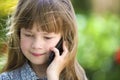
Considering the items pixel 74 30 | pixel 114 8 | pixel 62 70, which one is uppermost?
pixel 74 30

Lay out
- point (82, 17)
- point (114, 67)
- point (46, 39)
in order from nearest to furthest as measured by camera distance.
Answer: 1. point (46, 39)
2. point (114, 67)
3. point (82, 17)

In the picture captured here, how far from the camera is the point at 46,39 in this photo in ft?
12.8

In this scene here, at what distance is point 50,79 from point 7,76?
1.00ft

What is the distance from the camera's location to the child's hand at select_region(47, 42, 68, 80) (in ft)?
13.3

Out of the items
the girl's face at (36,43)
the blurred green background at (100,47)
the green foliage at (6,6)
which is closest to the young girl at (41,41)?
the girl's face at (36,43)

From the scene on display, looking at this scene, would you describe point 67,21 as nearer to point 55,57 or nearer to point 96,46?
point 55,57

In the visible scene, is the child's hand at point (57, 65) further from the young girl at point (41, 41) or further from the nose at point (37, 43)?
the nose at point (37, 43)

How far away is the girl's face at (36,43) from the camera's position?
3852 mm

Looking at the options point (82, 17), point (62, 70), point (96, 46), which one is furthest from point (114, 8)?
point (62, 70)

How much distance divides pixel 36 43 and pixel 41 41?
4 centimetres

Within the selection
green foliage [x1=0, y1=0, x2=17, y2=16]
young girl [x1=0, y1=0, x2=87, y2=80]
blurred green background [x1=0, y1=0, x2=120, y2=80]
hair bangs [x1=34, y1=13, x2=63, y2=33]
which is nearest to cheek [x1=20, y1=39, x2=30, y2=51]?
young girl [x1=0, y1=0, x2=87, y2=80]

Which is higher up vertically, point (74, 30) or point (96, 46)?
point (74, 30)

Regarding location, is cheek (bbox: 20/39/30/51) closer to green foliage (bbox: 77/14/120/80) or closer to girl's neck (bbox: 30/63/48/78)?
girl's neck (bbox: 30/63/48/78)

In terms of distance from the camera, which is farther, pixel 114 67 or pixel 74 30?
pixel 114 67
